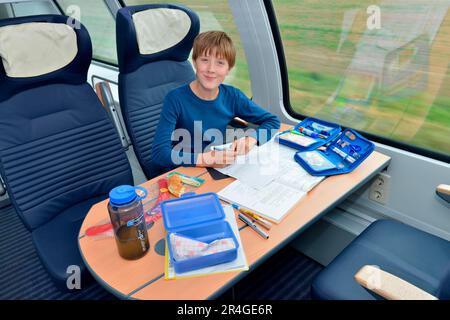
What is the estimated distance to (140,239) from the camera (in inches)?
38.2

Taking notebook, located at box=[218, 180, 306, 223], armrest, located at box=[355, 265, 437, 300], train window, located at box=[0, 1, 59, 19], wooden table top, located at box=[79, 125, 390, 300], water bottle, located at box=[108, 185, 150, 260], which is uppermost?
train window, located at box=[0, 1, 59, 19]

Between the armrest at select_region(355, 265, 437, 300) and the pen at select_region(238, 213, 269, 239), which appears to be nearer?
the armrest at select_region(355, 265, 437, 300)

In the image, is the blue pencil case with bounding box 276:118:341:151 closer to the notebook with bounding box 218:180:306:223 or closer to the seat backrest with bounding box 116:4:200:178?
the notebook with bounding box 218:180:306:223

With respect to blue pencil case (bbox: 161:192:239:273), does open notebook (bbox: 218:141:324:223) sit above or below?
below

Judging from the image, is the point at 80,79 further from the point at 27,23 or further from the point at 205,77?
the point at 205,77

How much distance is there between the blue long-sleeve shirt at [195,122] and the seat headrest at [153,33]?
41cm

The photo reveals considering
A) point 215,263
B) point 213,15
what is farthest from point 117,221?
point 213,15

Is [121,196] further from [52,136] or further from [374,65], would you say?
[374,65]

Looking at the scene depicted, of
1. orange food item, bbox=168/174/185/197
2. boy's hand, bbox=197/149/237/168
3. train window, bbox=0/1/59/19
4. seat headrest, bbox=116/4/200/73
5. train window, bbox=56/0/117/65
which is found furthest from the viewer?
train window, bbox=56/0/117/65

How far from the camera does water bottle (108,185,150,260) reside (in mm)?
898

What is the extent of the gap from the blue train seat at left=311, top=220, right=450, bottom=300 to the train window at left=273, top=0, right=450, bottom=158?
18.8 inches

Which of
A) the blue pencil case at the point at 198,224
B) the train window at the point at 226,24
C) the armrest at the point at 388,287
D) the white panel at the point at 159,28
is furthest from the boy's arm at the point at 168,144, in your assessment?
the armrest at the point at 388,287

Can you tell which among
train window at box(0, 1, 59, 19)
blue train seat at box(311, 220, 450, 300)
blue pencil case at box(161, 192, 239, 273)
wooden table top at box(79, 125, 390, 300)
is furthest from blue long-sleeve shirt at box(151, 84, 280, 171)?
train window at box(0, 1, 59, 19)
